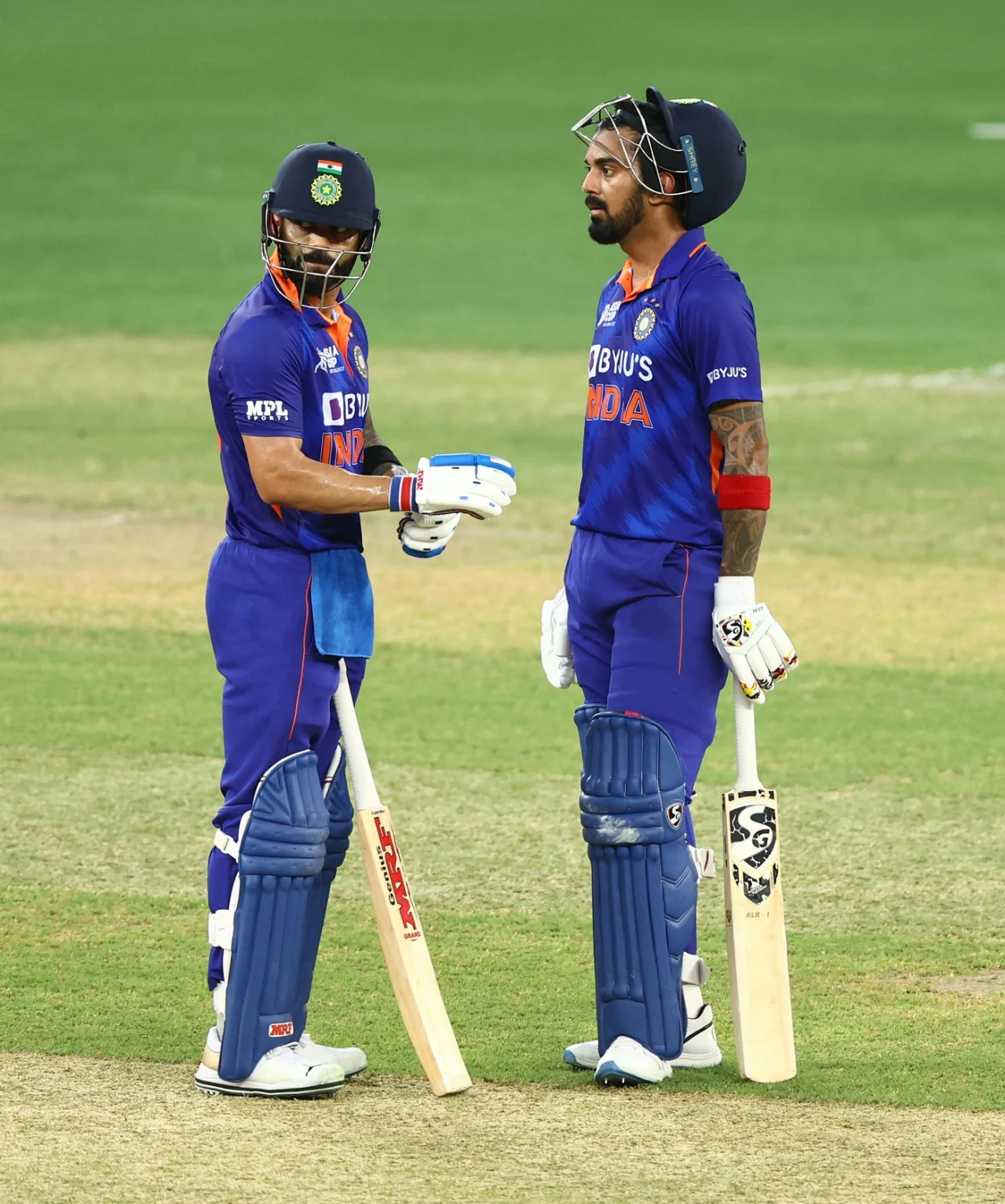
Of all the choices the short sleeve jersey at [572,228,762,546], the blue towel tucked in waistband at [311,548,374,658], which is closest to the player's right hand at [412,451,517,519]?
the blue towel tucked in waistband at [311,548,374,658]

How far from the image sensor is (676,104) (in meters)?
4.76

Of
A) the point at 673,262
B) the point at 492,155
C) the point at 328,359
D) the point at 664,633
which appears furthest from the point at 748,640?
the point at 492,155

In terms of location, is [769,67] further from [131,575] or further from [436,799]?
[436,799]

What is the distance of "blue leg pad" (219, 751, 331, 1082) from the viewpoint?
4410 mm

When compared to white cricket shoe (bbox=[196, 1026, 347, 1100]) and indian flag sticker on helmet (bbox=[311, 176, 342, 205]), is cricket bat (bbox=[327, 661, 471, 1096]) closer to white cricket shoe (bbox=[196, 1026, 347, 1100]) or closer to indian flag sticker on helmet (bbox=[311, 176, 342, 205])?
white cricket shoe (bbox=[196, 1026, 347, 1100])

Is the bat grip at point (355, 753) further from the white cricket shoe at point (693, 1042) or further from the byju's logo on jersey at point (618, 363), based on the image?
the byju's logo on jersey at point (618, 363)

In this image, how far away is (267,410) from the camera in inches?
173

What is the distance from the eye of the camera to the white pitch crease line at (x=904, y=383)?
54.6 ft

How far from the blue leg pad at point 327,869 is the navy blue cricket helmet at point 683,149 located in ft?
4.80

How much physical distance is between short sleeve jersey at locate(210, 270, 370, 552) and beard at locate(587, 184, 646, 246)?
1.97 ft

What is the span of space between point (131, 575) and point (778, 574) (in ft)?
10.5

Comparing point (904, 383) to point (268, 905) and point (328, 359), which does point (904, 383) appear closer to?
point (328, 359)

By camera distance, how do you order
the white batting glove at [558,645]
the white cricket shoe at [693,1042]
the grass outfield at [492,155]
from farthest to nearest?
the grass outfield at [492,155]
the white batting glove at [558,645]
the white cricket shoe at [693,1042]

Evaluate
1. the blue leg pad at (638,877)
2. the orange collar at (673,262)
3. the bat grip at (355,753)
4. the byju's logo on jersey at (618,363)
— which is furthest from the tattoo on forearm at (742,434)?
the bat grip at (355,753)
